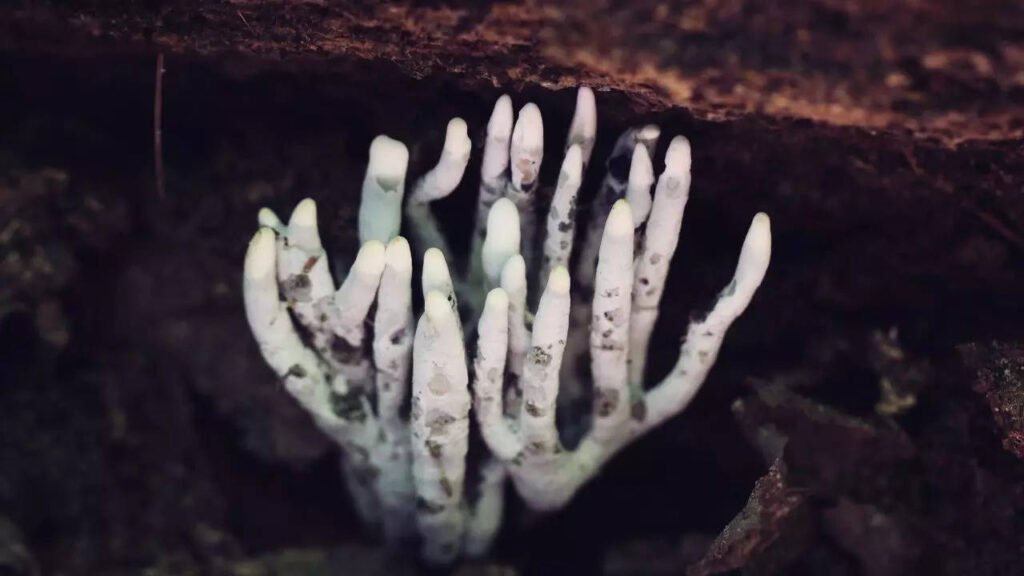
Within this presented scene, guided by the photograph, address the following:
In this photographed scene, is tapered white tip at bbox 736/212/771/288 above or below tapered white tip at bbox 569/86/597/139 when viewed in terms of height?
below

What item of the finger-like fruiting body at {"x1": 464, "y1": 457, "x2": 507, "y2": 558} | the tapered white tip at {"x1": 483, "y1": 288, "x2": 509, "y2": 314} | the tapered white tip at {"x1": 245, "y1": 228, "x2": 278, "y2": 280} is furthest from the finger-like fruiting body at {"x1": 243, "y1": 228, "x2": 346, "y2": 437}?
the tapered white tip at {"x1": 483, "y1": 288, "x2": 509, "y2": 314}

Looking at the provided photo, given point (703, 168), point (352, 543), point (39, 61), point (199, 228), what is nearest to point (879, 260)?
point (703, 168)

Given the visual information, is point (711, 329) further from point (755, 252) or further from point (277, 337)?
point (277, 337)

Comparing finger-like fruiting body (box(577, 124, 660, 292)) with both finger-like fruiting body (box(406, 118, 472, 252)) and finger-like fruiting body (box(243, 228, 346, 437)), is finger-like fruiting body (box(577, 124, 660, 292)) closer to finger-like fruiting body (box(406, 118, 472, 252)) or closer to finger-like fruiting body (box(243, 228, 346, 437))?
finger-like fruiting body (box(406, 118, 472, 252))

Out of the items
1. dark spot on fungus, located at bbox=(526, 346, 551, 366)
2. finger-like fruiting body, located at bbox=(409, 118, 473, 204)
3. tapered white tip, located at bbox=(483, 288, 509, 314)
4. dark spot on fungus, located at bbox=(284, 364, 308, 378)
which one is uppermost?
finger-like fruiting body, located at bbox=(409, 118, 473, 204)

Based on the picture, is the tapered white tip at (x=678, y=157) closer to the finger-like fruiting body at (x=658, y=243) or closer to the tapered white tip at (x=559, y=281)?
the finger-like fruiting body at (x=658, y=243)

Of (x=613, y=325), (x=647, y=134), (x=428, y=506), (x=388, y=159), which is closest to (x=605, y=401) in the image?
(x=613, y=325)
